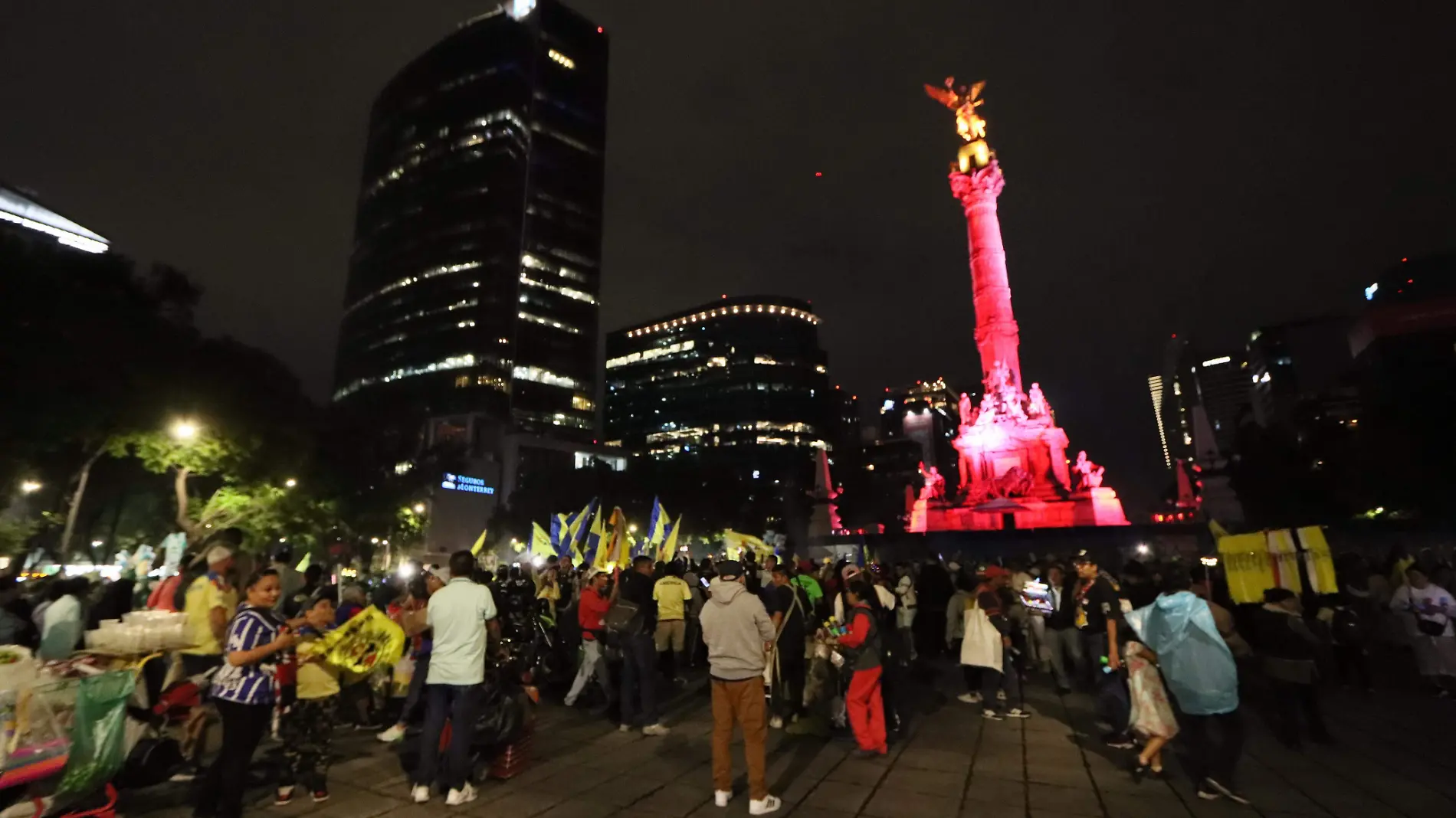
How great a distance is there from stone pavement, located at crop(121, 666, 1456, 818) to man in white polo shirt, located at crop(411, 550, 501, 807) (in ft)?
0.68

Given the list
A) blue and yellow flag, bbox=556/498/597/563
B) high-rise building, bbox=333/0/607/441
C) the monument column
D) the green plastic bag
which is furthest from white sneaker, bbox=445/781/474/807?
high-rise building, bbox=333/0/607/441

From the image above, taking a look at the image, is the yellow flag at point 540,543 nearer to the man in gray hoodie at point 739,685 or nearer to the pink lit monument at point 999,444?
the man in gray hoodie at point 739,685

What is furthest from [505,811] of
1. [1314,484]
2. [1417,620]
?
[1314,484]

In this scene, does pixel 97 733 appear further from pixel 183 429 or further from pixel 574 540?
pixel 183 429

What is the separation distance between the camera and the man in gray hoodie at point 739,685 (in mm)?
5590

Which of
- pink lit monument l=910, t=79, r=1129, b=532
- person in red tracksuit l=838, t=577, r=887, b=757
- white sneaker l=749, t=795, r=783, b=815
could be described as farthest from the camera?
pink lit monument l=910, t=79, r=1129, b=532

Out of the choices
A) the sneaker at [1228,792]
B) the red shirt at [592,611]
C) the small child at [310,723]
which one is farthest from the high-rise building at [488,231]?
the sneaker at [1228,792]

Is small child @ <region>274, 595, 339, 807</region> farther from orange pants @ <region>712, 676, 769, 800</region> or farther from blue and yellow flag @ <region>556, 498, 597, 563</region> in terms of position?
blue and yellow flag @ <region>556, 498, 597, 563</region>

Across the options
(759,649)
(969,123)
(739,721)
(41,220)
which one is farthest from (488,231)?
(739,721)

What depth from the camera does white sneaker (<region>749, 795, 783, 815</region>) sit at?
5516 mm

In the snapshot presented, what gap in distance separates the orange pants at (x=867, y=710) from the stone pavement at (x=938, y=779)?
0.74 ft

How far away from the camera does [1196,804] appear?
5.79 metres

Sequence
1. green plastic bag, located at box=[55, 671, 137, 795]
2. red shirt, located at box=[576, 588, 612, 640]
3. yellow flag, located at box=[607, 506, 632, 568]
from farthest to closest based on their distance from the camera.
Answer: yellow flag, located at box=[607, 506, 632, 568]
red shirt, located at box=[576, 588, 612, 640]
green plastic bag, located at box=[55, 671, 137, 795]

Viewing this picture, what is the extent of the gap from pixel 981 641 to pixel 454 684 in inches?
258
